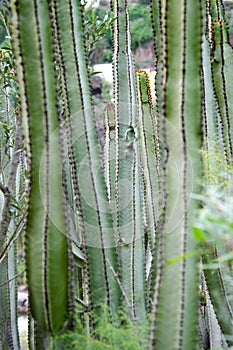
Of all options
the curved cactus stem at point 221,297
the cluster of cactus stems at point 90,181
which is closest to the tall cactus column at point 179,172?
the cluster of cactus stems at point 90,181

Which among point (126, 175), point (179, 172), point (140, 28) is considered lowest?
point (179, 172)

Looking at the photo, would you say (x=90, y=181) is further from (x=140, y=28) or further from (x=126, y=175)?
(x=140, y=28)

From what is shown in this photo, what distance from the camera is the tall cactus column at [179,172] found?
4.36 feet

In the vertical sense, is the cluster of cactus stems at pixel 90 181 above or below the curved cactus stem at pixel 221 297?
above

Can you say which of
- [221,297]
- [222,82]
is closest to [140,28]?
[222,82]

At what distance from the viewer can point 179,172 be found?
1.37m

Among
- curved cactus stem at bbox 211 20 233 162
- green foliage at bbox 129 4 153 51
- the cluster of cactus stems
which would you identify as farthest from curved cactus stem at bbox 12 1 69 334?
green foliage at bbox 129 4 153 51

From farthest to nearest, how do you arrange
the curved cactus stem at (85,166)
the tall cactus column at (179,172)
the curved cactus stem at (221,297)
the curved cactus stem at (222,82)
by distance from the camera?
the curved cactus stem at (222,82)
the curved cactus stem at (221,297)
the curved cactus stem at (85,166)
the tall cactus column at (179,172)

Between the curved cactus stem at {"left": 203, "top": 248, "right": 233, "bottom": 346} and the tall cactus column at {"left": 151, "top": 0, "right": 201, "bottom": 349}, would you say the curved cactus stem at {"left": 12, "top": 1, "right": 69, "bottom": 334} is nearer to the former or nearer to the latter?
the tall cactus column at {"left": 151, "top": 0, "right": 201, "bottom": 349}

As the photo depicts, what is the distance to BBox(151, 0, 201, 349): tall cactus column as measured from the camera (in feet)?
4.36

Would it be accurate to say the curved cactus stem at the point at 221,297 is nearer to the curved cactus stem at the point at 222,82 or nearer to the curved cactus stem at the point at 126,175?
the curved cactus stem at the point at 126,175

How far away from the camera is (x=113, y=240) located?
171 centimetres

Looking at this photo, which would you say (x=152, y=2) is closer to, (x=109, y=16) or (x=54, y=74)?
(x=109, y=16)

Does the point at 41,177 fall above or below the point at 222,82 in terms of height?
below
